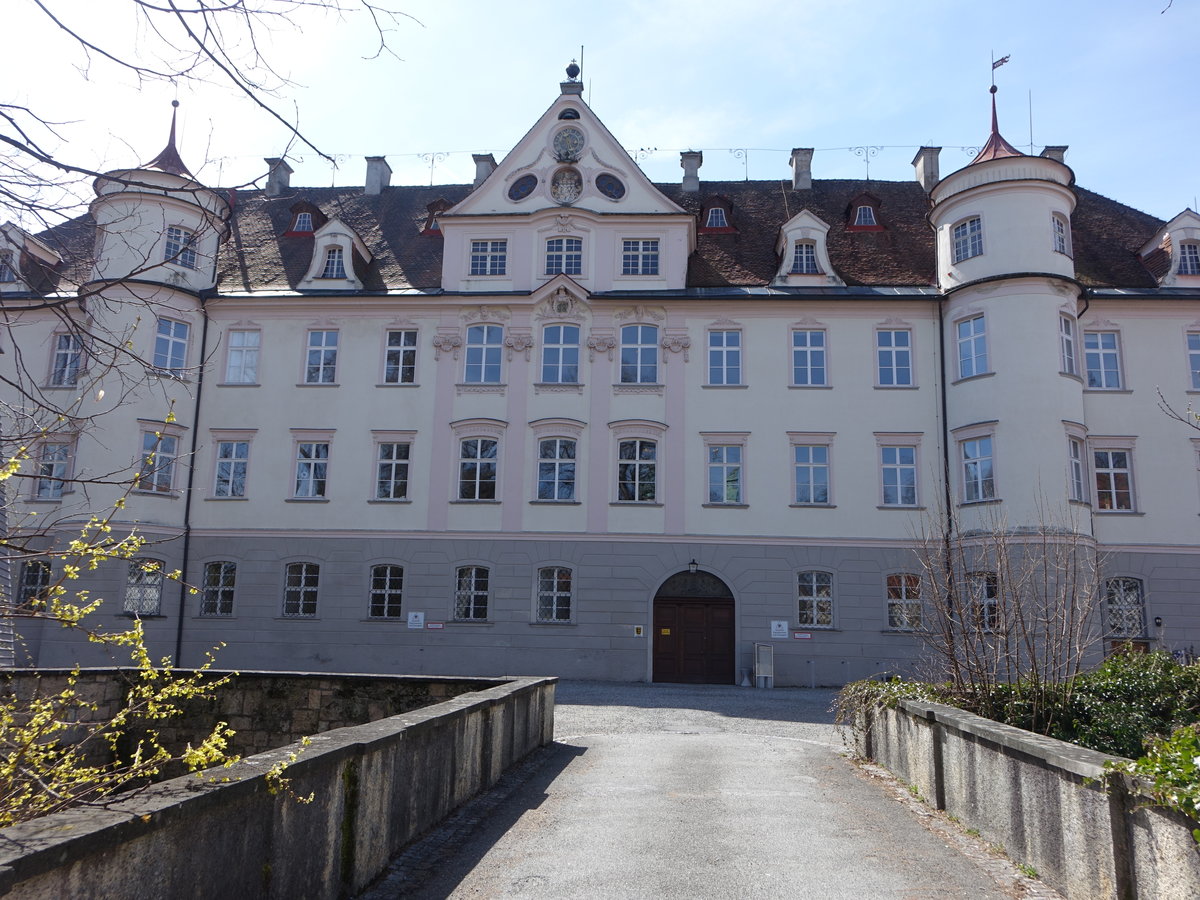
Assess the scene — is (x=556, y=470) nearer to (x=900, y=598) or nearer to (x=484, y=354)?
(x=484, y=354)

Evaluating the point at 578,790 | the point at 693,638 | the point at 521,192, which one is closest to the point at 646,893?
the point at 578,790

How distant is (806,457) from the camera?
2706 centimetres

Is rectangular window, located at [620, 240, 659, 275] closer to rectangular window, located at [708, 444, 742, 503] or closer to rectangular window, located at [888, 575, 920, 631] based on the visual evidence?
rectangular window, located at [708, 444, 742, 503]

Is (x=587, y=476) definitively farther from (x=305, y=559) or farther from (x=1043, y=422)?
(x=1043, y=422)

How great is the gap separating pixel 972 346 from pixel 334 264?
1778 cm

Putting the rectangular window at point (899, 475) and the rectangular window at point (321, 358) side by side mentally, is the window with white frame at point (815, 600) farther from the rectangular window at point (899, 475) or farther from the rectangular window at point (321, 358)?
the rectangular window at point (321, 358)

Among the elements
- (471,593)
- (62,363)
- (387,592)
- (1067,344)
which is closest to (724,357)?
(1067,344)

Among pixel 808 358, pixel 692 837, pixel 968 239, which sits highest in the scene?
pixel 968 239

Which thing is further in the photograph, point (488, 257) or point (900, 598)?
point (488, 257)

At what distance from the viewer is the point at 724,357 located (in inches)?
1094

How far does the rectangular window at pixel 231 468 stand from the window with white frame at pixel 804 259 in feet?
52.1

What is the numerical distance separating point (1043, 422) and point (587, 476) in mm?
11430

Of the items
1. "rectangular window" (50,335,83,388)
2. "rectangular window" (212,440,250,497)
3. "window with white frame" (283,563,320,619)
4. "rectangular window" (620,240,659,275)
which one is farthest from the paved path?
"rectangular window" (50,335,83,388)

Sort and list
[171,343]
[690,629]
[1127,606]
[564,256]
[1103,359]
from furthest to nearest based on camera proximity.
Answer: [564,256] → [171,343] → [1103,359] → [690,629] → [1127,606]
